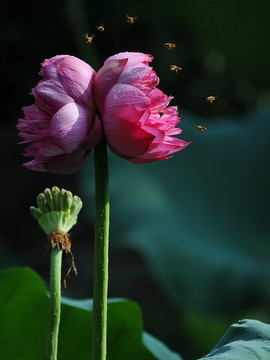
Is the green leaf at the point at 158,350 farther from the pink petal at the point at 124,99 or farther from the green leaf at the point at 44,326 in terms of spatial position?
the pink petal at the point at 124,99

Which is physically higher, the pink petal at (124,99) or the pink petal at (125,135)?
the pink petal at (124,99)

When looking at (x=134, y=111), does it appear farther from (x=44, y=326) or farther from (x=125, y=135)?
(x=44, y=326)

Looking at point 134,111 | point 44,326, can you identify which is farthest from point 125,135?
point 44,326

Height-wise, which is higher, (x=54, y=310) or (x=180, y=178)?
(x=54, y=310)

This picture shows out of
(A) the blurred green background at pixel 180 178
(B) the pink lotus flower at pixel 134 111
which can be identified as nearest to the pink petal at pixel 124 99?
(B) the pink lotus flower at pixel 134 111

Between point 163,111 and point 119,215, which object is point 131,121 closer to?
point 163,111

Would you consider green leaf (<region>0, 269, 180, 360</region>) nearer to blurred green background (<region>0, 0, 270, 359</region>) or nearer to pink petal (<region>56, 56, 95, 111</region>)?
pink petal (<region>56, 56, 95, 111</region>)

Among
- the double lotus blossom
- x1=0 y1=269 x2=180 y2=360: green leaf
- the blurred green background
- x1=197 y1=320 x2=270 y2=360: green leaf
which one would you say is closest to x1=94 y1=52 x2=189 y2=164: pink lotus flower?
the double lotus blossom
